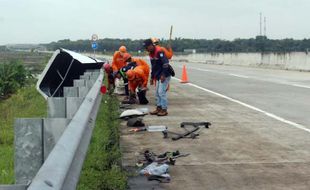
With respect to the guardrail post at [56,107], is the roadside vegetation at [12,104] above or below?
below

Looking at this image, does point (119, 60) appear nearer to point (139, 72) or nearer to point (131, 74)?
point (139, 72)

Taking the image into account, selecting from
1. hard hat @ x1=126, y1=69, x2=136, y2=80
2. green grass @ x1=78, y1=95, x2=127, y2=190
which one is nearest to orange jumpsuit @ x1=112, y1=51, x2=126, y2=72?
hard hat @ x1=126, y1=69, x2=136, y2=80

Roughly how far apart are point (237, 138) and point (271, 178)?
116 inches

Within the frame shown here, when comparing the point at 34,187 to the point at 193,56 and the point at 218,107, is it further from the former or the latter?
the point at 193,56

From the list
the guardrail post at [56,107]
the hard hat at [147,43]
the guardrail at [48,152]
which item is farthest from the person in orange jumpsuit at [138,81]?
the guardrail at [48,152]

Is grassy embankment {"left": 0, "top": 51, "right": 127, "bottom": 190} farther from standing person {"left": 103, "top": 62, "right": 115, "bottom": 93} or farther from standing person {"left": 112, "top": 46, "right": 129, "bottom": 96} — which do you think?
standing person {"left": 103, "top": 62, "right": 115, "bottom": 93}

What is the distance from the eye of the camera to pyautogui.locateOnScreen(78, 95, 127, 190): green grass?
6320 mm

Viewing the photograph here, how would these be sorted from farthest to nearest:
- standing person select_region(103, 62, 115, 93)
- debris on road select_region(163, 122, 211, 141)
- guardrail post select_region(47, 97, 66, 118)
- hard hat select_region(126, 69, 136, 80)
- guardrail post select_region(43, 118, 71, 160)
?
standing person select_region(103, 62, 115, 93) → hard hat select_region(126, 69, 136, 80) → debris on road select_region(163, 122, 211, 141) → guardrail post select_region(47, 97, 66, 118) → guardrail post select_region(43, 118, 71, 160)

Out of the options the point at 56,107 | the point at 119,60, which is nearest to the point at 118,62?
the point at 119,60

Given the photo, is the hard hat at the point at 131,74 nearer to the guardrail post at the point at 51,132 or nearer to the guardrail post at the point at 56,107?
the guardrail post at the point at 56,107

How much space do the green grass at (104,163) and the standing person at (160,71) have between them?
7.50 ft

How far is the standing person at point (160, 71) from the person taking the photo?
13250 millimetres

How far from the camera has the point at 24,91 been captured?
26.4 meters

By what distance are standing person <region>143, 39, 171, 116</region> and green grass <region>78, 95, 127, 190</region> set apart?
90.0 inches
